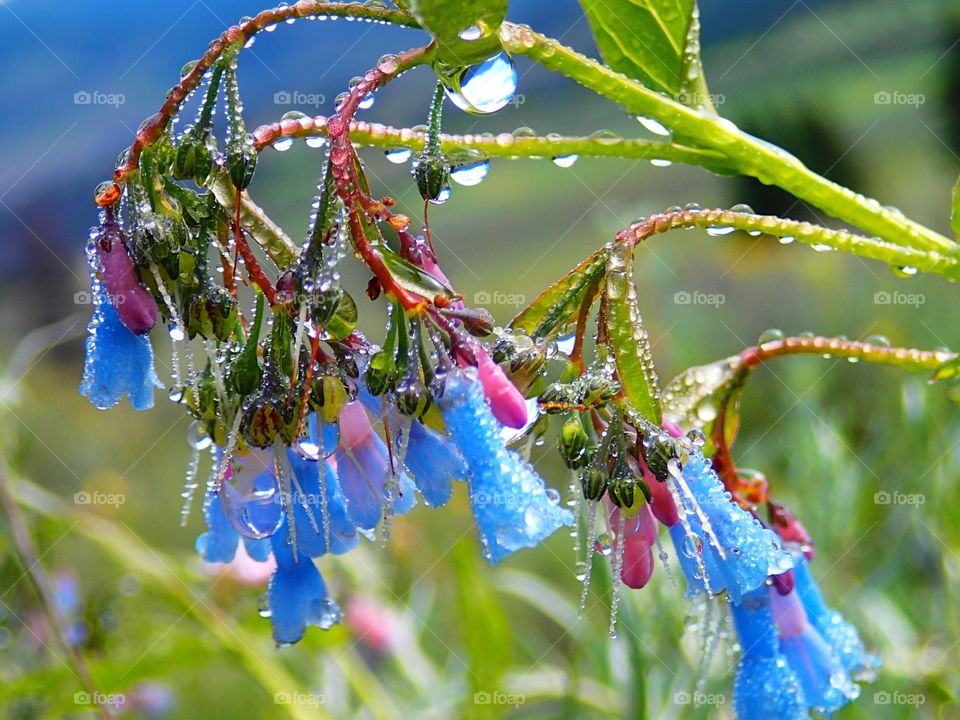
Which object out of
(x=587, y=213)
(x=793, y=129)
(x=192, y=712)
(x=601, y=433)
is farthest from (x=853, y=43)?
(x=601, y=433)

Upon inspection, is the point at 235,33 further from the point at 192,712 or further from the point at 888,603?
the point at 192,712

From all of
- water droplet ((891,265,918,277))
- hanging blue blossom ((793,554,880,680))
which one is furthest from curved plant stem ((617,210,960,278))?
hanging blue blossom ((793,554,880,680))

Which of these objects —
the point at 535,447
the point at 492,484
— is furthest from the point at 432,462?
the point at 535,447

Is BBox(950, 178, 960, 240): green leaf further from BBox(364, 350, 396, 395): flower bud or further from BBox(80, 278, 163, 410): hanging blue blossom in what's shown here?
BBox(80, 278, 163, 410): hanging blue blossom

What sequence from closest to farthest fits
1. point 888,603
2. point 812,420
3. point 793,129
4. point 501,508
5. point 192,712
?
point 501,508, point 888,603, point 812,420, point 192,712, point 793,129

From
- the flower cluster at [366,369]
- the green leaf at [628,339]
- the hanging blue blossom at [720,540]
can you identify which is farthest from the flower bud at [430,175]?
the hanging blue blossom at [720,540]

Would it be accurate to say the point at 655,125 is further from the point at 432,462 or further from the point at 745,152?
the point at 432,462

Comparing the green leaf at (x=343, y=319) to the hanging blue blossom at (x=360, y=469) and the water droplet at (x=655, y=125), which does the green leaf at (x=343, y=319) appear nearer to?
the hanging blue blossom at (x=360, y=469)
